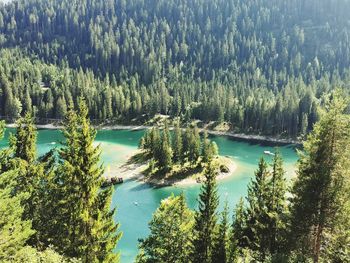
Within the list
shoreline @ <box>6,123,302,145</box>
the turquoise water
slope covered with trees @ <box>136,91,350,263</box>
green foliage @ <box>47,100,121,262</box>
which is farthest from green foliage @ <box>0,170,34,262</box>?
shoreline @ <box>6,123,302,145</box>

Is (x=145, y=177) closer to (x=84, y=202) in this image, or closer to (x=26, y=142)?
(x=26, y=142)

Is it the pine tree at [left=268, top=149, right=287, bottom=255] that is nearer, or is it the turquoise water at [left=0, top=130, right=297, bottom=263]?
the pine tree at [left=268, top=149, right=287, bottom=255]

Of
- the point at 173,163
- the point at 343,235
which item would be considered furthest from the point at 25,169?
the point at 173,163

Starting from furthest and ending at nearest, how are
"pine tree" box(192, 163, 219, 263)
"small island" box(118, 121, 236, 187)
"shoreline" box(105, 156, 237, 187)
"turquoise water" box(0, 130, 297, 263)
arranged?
1. "small island" box(118, 121, 236, 187)
2. "shoreline" box(105, 156, 237, 187)
3. "turquoise water" box(0, 130, 297, 263)
4. "pine tree" box(192, 163, 219, 263)

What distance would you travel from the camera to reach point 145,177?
104 meters

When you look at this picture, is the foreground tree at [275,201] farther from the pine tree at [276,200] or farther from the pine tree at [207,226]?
the pine tree at [207,226]

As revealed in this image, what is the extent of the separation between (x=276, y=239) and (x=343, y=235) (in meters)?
12.2

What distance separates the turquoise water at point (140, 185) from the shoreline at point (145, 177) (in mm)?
1906

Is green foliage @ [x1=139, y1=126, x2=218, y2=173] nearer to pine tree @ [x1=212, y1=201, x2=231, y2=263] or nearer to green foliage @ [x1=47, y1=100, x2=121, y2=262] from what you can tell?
pine tree @ [x1=212, y1=201, x2=231, y2=263]

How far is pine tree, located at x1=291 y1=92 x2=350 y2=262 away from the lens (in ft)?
85.3

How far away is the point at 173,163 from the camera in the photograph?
109m

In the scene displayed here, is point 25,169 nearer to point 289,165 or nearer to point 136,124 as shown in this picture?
point 289,165

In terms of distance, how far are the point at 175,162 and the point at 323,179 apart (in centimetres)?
8435

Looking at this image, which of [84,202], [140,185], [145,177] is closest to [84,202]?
[84,202]
